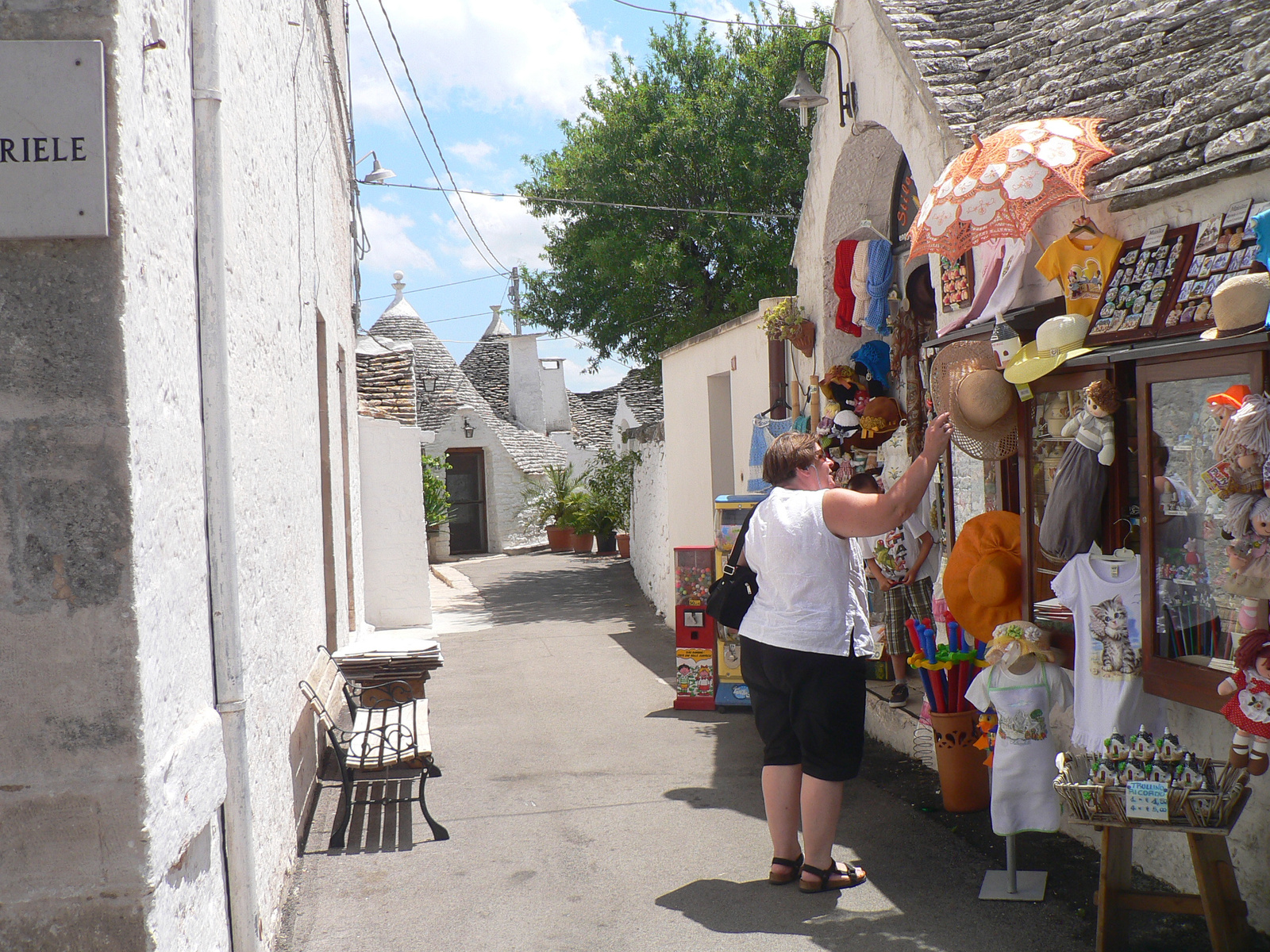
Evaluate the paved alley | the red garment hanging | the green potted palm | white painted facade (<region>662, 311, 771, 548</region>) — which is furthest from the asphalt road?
the green potted palm

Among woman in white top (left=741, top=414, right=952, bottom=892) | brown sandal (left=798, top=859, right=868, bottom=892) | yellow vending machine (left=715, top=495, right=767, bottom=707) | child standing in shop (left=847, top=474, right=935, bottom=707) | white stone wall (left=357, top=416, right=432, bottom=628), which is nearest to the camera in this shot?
woman in white top (left=741, top=414, right=952, bottom=892)

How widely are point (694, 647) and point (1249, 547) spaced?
186 inches

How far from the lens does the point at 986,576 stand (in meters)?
4.67

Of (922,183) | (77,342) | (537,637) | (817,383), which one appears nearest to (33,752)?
(77,342)

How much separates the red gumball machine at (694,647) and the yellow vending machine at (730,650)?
0.07 meters

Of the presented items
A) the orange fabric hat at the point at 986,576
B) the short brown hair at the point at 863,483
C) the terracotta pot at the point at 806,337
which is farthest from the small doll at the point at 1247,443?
the terracotta pot at the point at 806,337

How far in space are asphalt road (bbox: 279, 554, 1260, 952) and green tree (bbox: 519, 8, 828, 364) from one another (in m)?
9.86

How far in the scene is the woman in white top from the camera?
4.02 meters

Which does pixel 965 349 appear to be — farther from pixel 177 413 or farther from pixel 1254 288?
pixel 177 413

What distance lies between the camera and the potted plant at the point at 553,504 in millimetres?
22375

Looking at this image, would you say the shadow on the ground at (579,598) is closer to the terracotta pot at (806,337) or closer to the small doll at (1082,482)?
the terracotta pot at (806,337)

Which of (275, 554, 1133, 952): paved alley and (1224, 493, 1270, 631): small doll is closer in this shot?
(1224, 493, 1270, 631): small doll

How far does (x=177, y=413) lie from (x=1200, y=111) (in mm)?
3688

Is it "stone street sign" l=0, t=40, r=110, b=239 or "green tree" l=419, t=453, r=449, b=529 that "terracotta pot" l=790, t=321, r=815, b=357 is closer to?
"stone street sign" l=0, t=40, r=110, b=239
